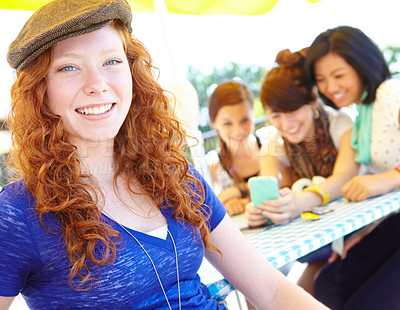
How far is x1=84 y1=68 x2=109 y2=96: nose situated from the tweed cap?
0.09 metres

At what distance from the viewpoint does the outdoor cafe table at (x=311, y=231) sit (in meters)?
1.25

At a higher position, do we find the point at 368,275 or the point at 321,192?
the point at 321,192

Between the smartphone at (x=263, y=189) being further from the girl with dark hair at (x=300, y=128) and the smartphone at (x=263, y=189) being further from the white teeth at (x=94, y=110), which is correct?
the white teeth at (x=94, y=110)

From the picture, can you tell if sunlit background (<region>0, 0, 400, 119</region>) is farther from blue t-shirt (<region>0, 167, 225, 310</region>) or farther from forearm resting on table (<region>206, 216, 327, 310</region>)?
forearm resting on table (<region>206, 216, 327, 310</region>)

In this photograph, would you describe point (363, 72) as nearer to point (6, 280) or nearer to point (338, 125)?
point (338, 125)

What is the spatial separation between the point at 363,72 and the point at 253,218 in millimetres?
912

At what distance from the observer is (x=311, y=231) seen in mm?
1412

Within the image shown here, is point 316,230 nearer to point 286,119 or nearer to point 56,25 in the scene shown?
point 286,119

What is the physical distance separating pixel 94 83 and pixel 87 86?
0.06 ft

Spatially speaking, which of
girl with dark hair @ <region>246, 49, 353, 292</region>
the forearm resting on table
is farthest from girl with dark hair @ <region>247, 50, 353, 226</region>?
the forearm resting on table

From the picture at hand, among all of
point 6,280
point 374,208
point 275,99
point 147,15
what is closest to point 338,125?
point 275,99

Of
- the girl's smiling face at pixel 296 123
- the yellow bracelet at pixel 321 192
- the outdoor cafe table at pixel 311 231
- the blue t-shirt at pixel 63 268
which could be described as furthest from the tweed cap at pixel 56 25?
the girl's smiling face at pixel 296 123

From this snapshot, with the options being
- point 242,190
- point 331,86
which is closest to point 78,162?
point 242,190

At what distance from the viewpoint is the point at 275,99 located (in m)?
2.08
